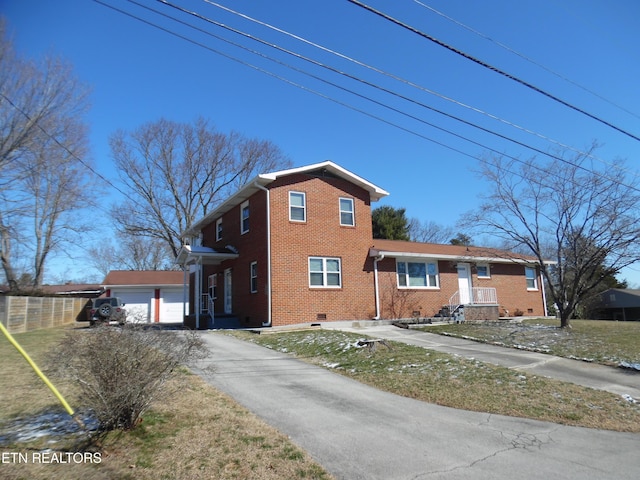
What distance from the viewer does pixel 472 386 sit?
28.4ft

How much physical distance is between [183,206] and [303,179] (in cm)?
2322

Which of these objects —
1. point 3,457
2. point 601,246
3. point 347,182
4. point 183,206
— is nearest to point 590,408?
point 3,457

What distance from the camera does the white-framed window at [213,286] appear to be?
2514 centimetres

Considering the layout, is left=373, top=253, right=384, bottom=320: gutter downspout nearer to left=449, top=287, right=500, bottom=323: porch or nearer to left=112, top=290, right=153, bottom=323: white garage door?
left=449, top=287, right=500, bottom=323: porch

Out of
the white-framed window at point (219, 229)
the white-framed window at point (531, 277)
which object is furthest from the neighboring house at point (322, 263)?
the white-framed window at point (531, 277)

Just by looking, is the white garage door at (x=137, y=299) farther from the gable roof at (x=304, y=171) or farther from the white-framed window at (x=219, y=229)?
the gable roof at (x=304, y=171)

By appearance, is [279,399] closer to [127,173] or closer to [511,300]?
[511,300]

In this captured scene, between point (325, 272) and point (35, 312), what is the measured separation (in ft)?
47.9

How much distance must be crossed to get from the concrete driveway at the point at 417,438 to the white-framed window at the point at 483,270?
1750 cm

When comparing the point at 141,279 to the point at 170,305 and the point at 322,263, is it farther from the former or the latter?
the point at 322,263

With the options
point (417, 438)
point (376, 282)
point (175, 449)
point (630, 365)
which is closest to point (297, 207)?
point (376, 282)

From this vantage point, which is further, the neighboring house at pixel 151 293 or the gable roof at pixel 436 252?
the neighboring house at pixel 151 293

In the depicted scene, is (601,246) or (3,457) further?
(601,246)

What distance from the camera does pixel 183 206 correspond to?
40.0 m
